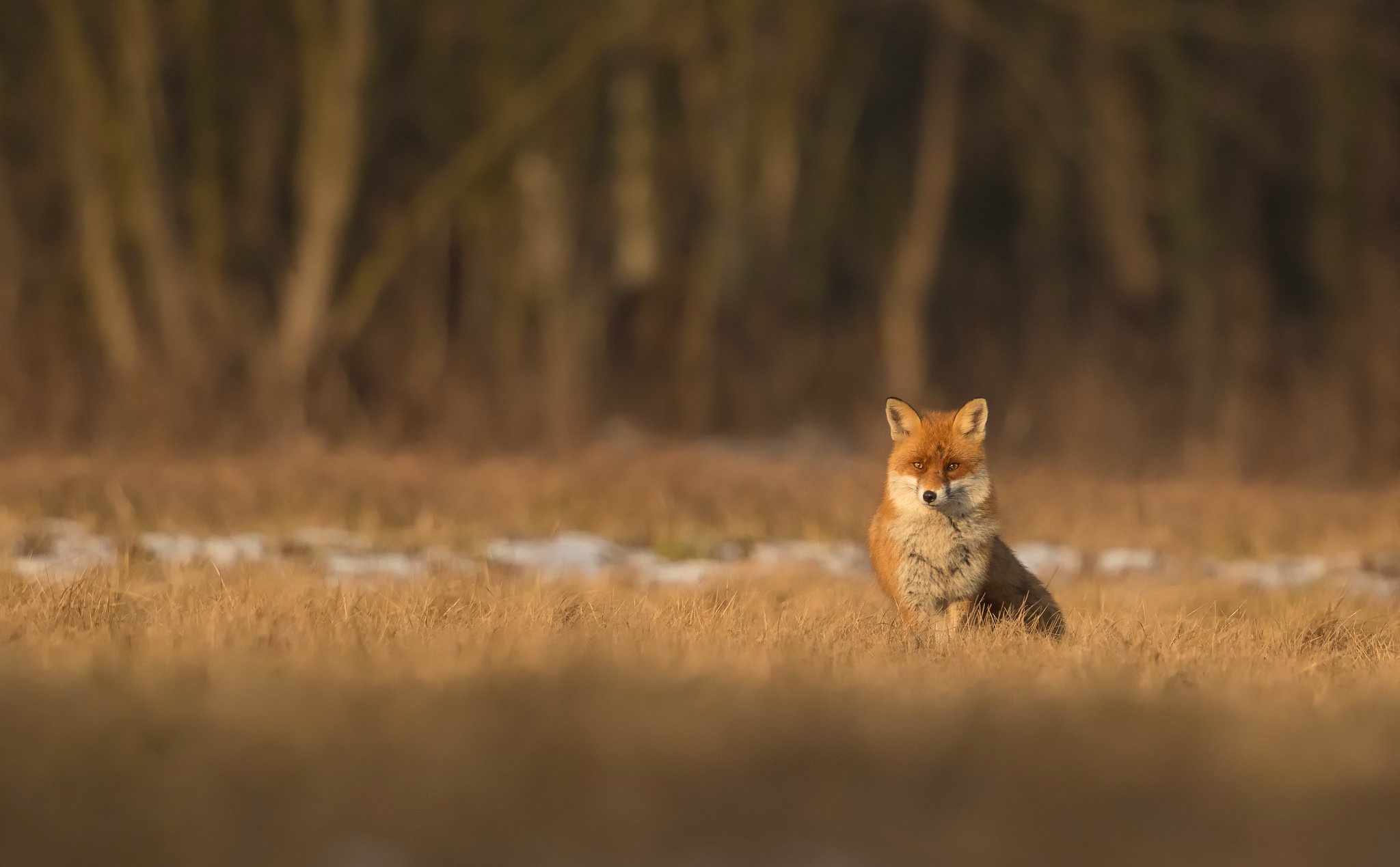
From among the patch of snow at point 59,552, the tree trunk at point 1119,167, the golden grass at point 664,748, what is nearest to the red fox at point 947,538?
the golden grass at point 664,748

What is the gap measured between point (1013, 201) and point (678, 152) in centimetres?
684

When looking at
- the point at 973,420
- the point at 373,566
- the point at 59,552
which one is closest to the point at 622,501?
Result: the point at 373,566

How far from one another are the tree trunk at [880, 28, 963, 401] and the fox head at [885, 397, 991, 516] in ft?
37.8

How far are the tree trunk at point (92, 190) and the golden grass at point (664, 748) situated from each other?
30.5ft

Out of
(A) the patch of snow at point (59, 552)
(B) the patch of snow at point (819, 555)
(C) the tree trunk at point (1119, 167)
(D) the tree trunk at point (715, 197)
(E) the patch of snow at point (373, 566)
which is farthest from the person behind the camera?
(C) the tree trunk at point (1119, 167)

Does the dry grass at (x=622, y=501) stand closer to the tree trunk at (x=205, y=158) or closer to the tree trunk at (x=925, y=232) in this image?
the tree trunk at (x=205, y=158)

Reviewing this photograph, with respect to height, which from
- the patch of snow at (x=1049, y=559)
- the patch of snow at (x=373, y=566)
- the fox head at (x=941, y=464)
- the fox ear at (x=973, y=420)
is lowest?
the patch of snow at (x=1049, y=559)

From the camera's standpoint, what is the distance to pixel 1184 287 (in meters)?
17.4

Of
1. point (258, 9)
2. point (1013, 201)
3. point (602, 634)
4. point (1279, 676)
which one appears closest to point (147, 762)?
point (602, 634)

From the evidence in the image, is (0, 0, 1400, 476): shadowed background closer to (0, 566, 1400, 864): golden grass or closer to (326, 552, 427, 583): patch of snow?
(326, 552, 427, 583): patch of snow

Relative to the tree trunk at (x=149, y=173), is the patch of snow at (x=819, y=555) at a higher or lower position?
lower

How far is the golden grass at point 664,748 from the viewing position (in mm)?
3299

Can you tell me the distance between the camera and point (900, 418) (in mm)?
6543

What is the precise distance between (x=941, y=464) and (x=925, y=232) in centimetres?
1371
